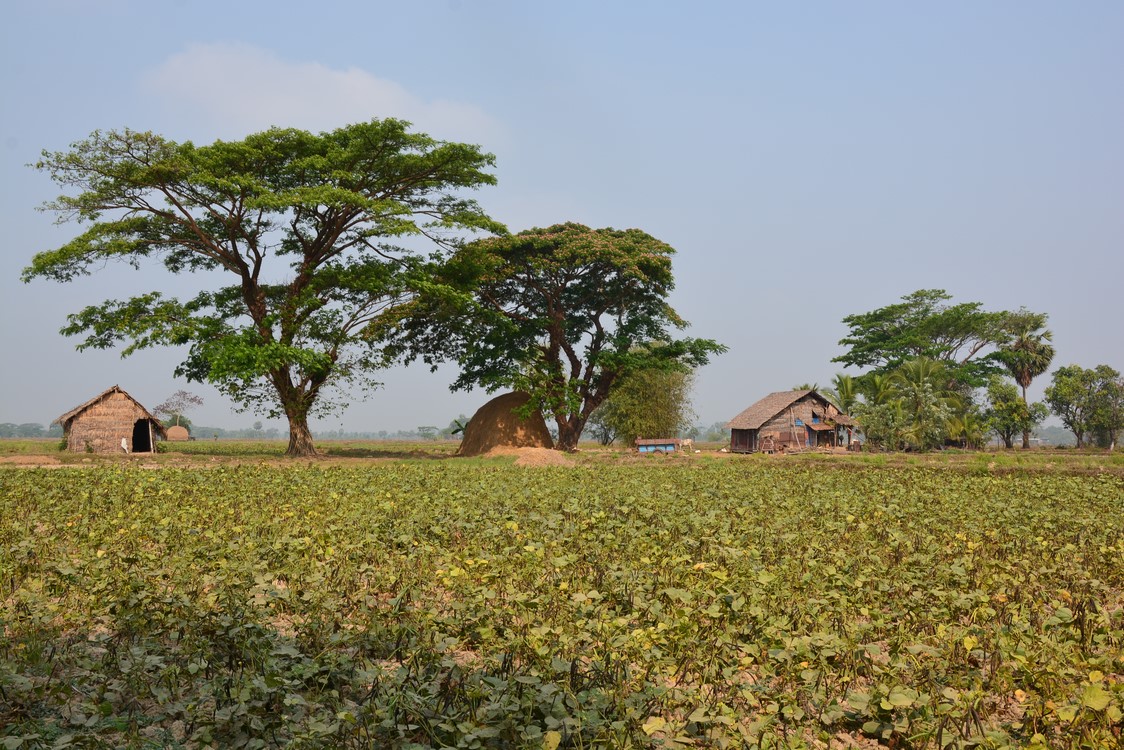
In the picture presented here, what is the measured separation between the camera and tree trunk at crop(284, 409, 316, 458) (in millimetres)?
29547

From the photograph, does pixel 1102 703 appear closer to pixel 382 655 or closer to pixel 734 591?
pixel 734 591

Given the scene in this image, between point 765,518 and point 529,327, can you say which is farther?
point 529,327

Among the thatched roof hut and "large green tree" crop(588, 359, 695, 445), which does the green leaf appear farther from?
"large green tree" crop(588, 359, 695, 445)

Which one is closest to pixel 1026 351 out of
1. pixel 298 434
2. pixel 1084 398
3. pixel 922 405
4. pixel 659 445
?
pixel 1084 398

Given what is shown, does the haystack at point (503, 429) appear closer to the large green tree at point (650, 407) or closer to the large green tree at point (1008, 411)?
the large green tree at point (650, 407)

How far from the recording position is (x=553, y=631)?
4.99 metres

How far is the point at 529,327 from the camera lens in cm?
3556

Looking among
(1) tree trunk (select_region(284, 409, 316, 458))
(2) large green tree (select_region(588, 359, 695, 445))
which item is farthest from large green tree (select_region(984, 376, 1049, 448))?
(1) tree trunk (select_region(284, 409, 316, 458))

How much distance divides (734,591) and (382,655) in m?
2.67

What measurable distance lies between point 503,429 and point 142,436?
1661 centimetres

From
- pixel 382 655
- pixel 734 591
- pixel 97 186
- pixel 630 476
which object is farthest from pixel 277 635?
pixel 97 186

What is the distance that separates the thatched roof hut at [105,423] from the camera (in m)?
32.4

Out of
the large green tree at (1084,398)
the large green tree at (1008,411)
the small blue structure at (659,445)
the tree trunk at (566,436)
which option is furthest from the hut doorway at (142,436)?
the large green tree at (1084,398)

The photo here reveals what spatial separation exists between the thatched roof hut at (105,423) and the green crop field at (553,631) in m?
25.2
